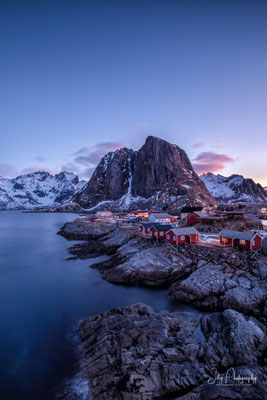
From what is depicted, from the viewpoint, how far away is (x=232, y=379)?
9.83 meters

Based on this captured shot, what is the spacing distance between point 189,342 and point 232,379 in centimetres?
346

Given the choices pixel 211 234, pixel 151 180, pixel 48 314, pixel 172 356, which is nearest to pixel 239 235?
pixel 211 234

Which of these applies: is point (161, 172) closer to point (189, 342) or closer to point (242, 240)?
point (242, 240)

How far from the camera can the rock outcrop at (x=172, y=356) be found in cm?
991

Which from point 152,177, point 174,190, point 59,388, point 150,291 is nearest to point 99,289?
point 150,291

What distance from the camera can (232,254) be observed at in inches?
995

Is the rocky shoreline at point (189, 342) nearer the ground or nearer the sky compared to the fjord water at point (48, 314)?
nearer the sky

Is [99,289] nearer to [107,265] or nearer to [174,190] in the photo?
[107,265]

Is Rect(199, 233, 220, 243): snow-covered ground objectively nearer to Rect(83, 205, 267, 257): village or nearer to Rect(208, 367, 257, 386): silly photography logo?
Rect(83, 205, 267, 257): village

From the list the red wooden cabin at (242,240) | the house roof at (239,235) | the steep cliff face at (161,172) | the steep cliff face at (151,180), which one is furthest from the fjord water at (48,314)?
the steep cliff face at (161,172)

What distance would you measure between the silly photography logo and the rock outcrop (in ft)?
0.16

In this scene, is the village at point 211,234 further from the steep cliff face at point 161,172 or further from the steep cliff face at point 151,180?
the steep cliff face at point 161,172

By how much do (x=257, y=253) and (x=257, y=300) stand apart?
9097 mm

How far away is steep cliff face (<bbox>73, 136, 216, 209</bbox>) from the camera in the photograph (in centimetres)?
13750
